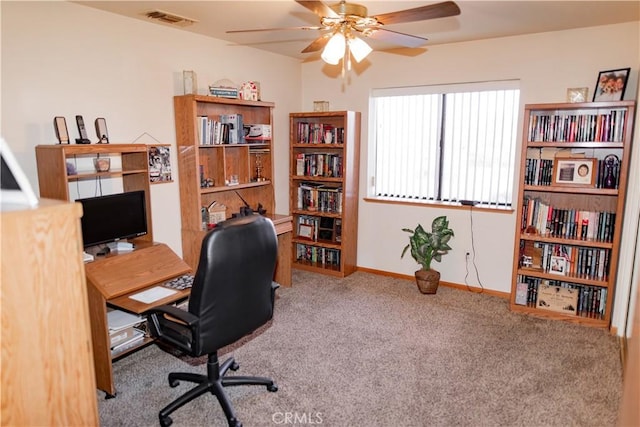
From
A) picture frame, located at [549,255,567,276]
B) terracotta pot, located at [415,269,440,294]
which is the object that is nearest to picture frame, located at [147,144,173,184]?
terracotta pot, located at [415,269,440,294]

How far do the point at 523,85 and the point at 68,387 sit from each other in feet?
13.5

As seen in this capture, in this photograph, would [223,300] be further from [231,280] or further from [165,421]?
[165,421]

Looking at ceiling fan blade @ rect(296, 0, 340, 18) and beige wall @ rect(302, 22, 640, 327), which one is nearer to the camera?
ceiling fan blade @ rect(296, 0, 340, 18)

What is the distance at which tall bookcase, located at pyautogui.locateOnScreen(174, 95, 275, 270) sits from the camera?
12.1 ft

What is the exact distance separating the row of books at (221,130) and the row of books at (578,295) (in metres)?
2.95

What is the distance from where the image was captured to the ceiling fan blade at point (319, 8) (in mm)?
2162

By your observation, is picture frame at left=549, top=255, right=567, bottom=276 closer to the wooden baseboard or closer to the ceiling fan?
the wooden baseboard

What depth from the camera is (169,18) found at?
11.0 ft

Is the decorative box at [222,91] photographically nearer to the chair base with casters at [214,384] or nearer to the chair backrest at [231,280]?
the chair backrest at [231,280]

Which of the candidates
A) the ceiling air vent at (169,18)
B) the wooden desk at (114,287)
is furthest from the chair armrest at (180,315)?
the ceiling air vent at (169,18)

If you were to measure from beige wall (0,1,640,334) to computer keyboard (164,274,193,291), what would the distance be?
89cm

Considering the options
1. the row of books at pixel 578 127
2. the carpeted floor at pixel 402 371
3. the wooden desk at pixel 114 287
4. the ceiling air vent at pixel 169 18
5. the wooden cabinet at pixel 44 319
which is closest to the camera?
the wooden cabinet at pixel 44 319

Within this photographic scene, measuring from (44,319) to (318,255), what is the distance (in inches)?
150

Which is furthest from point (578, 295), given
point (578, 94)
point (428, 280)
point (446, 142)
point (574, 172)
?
point (446, 142)
